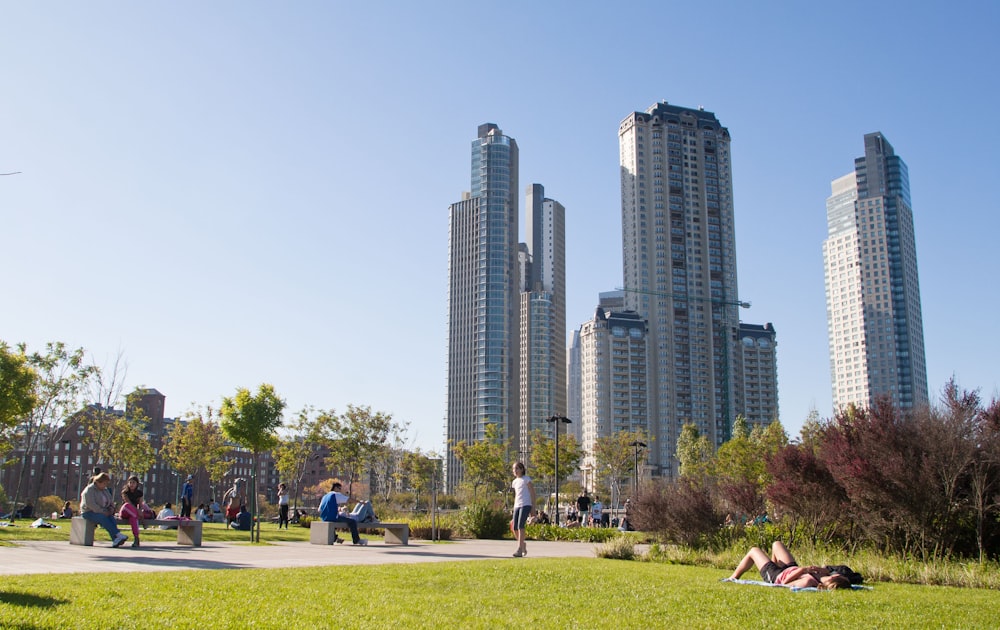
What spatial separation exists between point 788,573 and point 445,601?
4.69m

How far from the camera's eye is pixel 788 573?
9.92m

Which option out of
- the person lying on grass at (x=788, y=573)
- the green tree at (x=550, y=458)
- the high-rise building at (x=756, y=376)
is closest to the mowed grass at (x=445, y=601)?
the person lying on grass at (x=788, y=573)

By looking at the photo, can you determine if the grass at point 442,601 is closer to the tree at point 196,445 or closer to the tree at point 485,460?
the tree at point 196,445

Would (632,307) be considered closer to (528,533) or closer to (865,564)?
(528,533)

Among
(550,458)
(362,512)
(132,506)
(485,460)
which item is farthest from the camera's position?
(550,458)

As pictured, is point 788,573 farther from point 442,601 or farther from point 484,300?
point 484,300

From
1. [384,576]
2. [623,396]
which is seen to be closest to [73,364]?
[384,576]

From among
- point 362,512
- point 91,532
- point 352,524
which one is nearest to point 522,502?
point 352,524

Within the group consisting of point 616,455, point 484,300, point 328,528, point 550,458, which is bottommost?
point 328,528

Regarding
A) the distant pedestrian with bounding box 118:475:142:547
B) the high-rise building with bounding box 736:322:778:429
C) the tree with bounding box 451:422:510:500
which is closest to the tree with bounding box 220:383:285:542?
the distant pedestrian with bounding box 118:475:142:547

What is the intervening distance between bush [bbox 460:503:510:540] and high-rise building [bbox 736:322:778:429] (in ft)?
496

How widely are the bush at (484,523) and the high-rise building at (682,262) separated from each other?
13875 cm

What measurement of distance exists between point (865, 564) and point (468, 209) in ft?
563

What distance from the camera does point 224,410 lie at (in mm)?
22859
